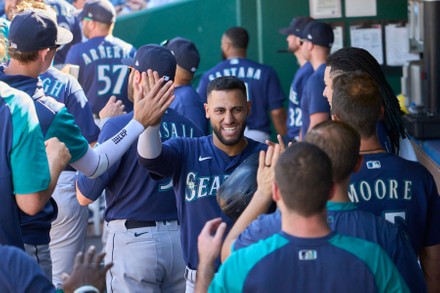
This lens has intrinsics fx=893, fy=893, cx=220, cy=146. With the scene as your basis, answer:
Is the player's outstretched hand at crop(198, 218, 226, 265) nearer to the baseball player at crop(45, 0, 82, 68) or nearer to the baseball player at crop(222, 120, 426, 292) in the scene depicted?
the baseball player at crop(222, 120, 426, 292)

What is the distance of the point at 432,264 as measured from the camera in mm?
4078

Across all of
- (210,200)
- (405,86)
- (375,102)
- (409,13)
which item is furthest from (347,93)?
(409,13)

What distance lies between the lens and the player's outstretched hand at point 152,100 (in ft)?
14.7

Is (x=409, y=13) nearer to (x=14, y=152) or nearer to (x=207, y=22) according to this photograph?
(x=207, y=22)

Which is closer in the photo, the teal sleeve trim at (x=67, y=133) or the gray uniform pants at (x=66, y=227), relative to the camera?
the teal sleeve trim at (x=67, y=133)

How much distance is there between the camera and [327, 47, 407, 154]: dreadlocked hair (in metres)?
4.90

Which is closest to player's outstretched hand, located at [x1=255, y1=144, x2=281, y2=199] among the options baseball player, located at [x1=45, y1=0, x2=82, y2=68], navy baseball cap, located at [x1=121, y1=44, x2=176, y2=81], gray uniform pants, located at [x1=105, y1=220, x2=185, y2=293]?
navy baseball cap, located at [x1=121, y1=44, x2=176, y2=81]

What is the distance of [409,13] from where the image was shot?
31.9ft

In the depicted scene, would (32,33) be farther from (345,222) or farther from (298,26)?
(298,26)

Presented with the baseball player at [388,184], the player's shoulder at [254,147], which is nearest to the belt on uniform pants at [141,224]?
the player's shoulder at [254,147]

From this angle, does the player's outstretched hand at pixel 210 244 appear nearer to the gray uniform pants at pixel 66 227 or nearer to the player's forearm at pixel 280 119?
the gray uniform pants at pixel 66 227

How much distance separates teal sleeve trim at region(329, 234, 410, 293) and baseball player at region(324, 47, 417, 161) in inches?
67.7

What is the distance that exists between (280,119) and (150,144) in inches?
199

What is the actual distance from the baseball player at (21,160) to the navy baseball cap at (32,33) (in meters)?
0.44
